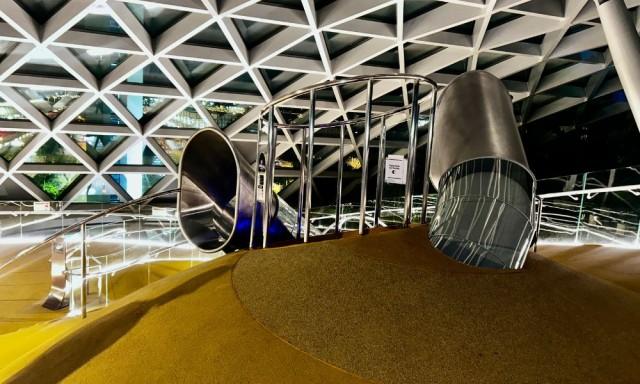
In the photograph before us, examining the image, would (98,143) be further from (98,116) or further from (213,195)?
(213,195)

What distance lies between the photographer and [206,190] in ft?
20.6

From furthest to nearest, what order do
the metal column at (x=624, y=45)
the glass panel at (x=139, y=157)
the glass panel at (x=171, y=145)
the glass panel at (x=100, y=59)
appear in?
the glass panel at (x=139, y=157) < the glass panel at (x=171, y=145) < the glass panel at (x=100, y=59) < the metal column at (x=624, y=45)

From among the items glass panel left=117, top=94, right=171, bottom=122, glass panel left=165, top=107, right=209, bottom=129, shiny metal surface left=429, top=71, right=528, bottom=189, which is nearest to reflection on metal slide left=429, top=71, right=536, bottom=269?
shiny metal surface left=429, top=71, right=528, bottom=189

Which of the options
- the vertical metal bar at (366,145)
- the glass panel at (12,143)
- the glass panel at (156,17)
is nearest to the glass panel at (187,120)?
the glass panel at (156,17)

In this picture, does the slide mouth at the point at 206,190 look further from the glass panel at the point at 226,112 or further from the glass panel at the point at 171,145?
the glass panel at the point at 171,145

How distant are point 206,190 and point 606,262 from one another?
20.0ft

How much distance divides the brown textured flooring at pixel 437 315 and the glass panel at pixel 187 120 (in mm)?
17954

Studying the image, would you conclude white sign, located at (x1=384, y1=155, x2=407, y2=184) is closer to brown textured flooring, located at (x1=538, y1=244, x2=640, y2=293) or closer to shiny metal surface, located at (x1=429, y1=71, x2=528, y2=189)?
shiny metal surface, located at (x1=429, y1=71, x2=528, y2=189)

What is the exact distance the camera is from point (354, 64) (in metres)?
15.5

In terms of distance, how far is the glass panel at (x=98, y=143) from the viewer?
1948cm

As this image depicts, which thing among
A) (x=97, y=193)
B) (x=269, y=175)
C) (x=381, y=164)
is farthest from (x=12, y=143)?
(x=381, y=164)

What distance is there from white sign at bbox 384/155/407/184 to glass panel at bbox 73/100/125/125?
18026 mm

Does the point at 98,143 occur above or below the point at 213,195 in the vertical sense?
above

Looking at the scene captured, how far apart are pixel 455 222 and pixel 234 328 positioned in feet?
6.64
